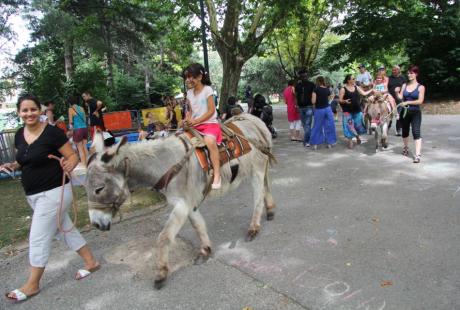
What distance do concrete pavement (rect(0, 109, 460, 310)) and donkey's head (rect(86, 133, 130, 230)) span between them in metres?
0.85

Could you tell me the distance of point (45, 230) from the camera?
3686 millimetres

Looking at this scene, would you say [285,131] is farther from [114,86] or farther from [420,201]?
[114,86]

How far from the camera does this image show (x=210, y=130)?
4293 millimetres

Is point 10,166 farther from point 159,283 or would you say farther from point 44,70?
point 44,70

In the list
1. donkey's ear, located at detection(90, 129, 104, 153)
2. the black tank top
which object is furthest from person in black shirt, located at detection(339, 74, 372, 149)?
donkey's ear, located at detection(90, 129, 104, 153)

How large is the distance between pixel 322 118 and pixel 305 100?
85 cm

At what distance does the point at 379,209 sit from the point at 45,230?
14.2 feet

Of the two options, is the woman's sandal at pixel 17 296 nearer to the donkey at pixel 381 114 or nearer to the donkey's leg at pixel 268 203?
the donkey's leg at pixel 268 203

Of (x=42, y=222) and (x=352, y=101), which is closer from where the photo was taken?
(x=42, y=222)

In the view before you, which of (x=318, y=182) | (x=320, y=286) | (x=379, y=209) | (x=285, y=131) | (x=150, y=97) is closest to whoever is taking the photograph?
(x=320, y=286)

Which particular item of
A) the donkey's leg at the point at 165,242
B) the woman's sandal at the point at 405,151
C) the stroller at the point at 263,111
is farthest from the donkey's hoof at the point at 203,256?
the stroller at the point at 263,111

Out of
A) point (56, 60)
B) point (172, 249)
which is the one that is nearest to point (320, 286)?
point (172, 249)

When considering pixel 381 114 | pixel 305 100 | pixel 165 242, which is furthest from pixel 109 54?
pixel 165 242

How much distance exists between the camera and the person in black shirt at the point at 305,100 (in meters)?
10.3
